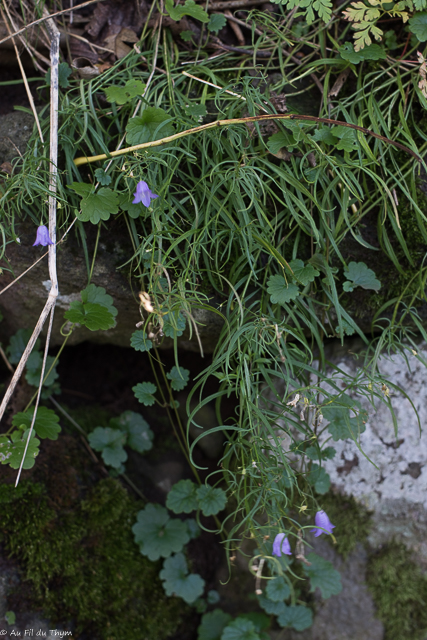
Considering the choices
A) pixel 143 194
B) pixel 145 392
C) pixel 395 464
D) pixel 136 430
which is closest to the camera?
pixel 143 194

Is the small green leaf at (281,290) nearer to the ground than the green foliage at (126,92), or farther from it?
nearer to the ground

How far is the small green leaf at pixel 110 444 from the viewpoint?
7.72 ft

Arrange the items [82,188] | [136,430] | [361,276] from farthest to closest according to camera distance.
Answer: [136,430]
[361,276]
[82,188]

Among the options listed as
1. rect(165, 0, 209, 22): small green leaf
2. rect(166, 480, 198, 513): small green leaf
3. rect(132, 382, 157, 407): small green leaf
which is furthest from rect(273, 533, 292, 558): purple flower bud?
rect(165, 0, 209, 22): small green leaf

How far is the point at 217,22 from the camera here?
200 cm

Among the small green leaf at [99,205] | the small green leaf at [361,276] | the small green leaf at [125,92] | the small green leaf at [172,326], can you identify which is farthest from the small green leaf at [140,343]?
the small green leaf at [125,92]

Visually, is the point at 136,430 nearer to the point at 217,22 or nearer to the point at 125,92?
the point at 125,92

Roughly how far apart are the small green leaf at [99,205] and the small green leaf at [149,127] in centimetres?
23

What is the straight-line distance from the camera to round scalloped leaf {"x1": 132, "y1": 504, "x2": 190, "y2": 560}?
2.28 m

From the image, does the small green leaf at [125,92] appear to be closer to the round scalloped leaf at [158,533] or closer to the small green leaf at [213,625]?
the round scalloped leaf at [158,533]

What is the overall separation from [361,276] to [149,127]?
3.58 feet

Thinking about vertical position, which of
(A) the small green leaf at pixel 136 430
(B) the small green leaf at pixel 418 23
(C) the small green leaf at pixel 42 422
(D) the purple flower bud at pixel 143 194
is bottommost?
(A) the small green leaf at pixel 136 430

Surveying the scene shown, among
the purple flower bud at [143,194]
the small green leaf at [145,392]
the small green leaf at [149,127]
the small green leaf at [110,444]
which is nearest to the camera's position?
the purple flower bud at [143,194]

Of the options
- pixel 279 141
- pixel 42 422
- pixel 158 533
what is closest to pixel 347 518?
pixel 158 533
